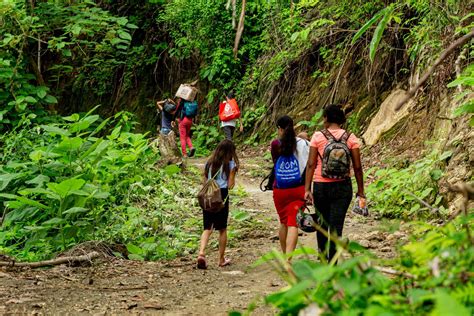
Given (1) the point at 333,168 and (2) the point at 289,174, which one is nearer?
(1) the point at 333,168

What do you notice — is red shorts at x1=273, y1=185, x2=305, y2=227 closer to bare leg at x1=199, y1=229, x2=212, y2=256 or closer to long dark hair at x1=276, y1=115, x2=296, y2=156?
long dark hair at x1=276, y1=115, x2=296, y2=156

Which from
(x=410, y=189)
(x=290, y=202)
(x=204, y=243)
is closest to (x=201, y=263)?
(x=204, y=243)

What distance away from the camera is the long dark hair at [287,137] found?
6.97m

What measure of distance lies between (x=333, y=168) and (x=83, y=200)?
3.68 metres

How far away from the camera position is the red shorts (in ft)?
22.9

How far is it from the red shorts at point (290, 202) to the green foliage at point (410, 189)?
1705mm

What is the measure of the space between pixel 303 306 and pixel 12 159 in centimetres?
985

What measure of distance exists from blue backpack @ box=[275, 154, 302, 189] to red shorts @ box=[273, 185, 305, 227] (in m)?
0.06

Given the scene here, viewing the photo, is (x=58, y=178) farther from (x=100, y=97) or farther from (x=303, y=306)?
(x=100, y=97)

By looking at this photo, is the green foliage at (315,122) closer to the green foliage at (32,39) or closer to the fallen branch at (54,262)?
the green foliage at (32,39)

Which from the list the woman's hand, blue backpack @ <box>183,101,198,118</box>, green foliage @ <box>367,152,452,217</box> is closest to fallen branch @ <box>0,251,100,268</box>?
the woman's hand

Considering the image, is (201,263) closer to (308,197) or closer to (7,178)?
(308,197)

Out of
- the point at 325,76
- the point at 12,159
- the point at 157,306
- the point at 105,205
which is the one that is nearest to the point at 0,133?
the point at 12,159

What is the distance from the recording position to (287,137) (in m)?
6.99
